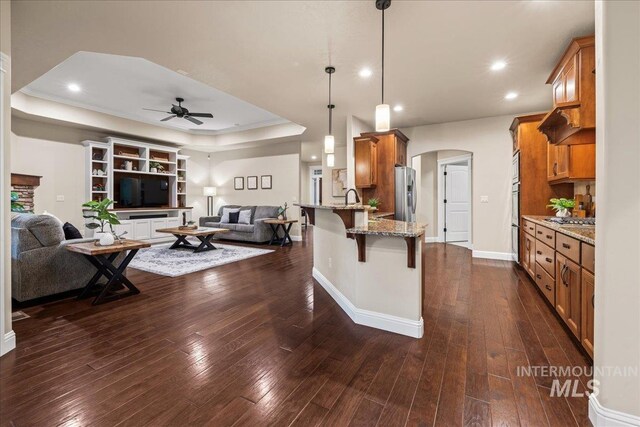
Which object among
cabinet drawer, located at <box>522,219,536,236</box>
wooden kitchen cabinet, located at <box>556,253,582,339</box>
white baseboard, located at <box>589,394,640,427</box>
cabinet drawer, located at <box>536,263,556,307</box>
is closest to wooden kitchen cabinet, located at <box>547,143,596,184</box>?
cabinet drawer, located at <box>522,219,536,236</box>

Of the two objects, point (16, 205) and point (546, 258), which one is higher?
point (16, 205)

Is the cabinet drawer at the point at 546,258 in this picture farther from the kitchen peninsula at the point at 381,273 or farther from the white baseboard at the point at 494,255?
the white baseboard at the point at 494,255

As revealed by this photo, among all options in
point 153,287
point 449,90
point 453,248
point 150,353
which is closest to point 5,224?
point 150,353

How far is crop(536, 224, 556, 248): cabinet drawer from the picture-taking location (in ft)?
9.03

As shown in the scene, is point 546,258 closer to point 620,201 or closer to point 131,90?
point 620,201

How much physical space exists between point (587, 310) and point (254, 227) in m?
6.17

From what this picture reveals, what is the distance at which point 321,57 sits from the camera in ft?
10.2

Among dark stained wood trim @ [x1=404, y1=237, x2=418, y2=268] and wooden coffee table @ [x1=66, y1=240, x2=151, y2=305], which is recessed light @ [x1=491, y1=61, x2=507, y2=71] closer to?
dark stained wood trim @ [x1=404, y1=237, x2=418, y2=268]

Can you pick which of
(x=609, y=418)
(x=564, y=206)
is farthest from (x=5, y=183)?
(x=564, y=206)

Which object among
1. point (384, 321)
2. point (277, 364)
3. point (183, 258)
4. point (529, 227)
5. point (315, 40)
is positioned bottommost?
point (277, 364)

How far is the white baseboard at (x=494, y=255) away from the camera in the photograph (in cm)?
518

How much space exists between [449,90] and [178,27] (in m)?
3.47

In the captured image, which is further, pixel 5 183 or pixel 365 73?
pixel 365 73

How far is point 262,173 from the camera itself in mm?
8305
